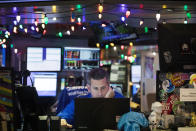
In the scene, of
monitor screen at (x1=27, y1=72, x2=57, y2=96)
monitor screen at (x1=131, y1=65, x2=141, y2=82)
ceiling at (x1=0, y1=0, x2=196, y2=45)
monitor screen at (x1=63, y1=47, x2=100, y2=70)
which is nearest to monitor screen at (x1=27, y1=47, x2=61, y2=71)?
monitor screen at (x1=27, y1=72, x2=57, y2=96)

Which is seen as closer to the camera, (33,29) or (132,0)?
(132,0)

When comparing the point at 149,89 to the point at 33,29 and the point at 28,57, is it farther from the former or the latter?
the point at 33,29

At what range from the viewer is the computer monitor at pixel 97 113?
219 centimetres

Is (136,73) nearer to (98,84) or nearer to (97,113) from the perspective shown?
(98,84)

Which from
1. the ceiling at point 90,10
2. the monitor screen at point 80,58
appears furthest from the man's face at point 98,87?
the monitor screen at point 80,58

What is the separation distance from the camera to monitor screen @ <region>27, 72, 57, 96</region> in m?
6.19

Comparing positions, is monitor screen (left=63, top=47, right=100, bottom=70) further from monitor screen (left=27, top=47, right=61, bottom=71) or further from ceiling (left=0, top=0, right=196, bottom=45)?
ceiling (left=0, top=0, right=196, bottom=45)

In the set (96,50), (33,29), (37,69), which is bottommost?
(37,69)

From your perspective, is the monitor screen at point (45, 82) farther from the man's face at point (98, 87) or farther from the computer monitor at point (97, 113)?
the computer monitor at point (97, 113)

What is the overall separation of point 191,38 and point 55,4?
3.18 meters

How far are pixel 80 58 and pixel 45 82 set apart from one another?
3.24ft

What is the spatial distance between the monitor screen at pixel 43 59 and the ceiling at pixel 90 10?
0.74 metres

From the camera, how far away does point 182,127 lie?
213 centimetres

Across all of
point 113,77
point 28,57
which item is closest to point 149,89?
point 113,77
